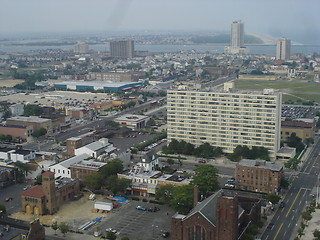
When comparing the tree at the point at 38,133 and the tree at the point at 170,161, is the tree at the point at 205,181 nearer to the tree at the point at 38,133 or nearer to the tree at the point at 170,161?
the tree at the point at 170,161

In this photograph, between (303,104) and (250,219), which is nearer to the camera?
(250,219)

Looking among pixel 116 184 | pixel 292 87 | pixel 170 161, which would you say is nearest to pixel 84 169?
pixel 116 184

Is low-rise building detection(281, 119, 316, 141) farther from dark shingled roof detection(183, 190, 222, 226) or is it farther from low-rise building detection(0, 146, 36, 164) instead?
dark shingled roof detection(183, 190, 222, 226)

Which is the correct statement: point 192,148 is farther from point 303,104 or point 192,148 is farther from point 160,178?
point 303,104

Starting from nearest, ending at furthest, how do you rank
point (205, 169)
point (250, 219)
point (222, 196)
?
point (222, 196) < point (250, 219) < point (205, 169)

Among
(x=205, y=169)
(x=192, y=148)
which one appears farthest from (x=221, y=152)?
(x=205, y=169)

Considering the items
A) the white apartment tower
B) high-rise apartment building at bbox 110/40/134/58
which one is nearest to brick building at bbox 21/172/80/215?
high-rise apartment building at bbox 110/40/134/58

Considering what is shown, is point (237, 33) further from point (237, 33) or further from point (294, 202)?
point (294, 202)
